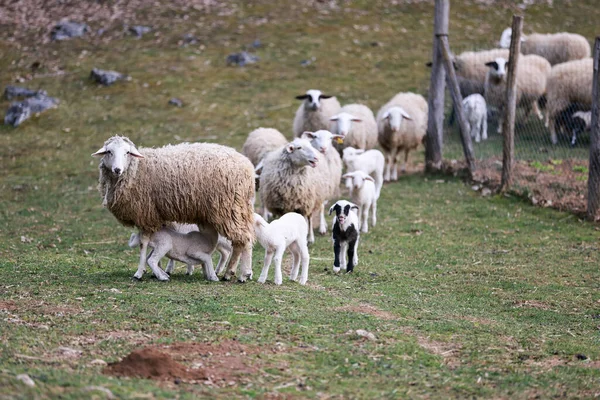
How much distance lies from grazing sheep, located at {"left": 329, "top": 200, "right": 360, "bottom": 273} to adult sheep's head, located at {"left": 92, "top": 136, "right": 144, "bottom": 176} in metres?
2.39

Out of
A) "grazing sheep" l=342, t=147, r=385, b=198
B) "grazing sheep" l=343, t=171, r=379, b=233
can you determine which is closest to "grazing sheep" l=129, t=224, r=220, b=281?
"grazing sheep" l=343, t=171, r=379, b=233

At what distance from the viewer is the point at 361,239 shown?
1239 cm

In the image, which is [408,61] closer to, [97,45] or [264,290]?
[97,45]

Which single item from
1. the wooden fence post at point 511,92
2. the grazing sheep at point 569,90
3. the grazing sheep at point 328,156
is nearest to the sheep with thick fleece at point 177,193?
the grazing sheep at point 328,156

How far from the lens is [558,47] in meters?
23.5

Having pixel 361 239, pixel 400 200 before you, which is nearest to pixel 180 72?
pixel 400 200

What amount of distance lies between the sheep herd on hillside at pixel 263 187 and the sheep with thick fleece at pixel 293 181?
1 centimetres

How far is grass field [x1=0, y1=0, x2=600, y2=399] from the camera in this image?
5809 mm

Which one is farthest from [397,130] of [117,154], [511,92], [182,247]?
[117,154]

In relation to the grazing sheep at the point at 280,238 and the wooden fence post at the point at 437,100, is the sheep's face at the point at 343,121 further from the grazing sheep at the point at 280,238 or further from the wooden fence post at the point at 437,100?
the grazing sheep at the point at 280,238

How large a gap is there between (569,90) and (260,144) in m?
8.88

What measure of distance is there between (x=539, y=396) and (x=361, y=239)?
22.4ft

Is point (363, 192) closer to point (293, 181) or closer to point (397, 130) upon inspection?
point (293, 181)

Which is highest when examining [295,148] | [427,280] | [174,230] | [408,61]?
[408,61]
